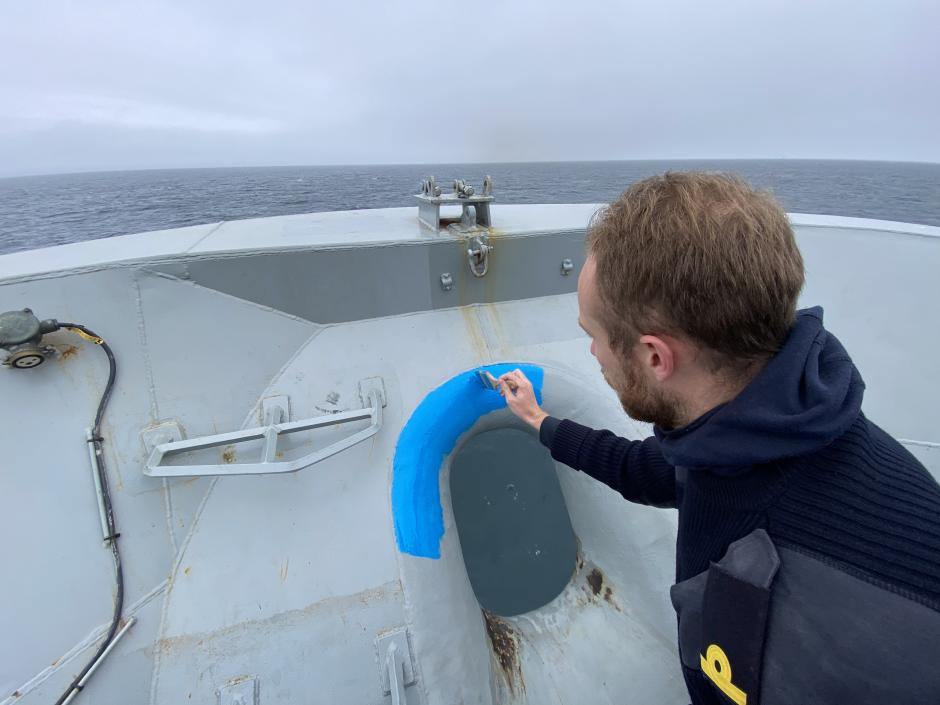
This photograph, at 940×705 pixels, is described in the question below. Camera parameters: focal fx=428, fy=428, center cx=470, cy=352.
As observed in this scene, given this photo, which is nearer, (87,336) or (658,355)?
(658,355)

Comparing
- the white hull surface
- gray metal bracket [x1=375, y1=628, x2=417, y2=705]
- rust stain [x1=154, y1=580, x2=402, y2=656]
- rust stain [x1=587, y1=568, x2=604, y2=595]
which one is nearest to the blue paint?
the white hull surface

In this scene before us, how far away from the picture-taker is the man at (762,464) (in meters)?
0.60

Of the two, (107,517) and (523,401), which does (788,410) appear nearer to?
(523,401)

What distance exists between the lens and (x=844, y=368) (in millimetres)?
736

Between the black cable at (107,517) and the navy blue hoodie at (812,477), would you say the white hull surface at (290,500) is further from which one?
the navy blue hoodie at (812,477)

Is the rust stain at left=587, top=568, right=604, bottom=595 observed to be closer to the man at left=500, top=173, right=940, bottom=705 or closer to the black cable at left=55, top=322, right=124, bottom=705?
the man at left=500, top=173, right=940, bottom=705

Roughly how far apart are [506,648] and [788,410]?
6.96ft

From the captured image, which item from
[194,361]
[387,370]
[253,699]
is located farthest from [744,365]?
[194,361]

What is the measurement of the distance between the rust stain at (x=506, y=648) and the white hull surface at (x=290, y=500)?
10 mm

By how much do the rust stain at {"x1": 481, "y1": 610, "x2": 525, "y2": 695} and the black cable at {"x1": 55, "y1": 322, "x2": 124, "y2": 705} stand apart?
1653 mm

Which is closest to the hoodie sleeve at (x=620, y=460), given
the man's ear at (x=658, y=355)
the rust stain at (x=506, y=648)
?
the man's ear at (x=658, y=355)

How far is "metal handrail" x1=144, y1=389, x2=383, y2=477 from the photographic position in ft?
5.99

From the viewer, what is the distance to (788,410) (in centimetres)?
69

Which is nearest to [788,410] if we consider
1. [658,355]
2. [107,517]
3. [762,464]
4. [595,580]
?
[762,464]
